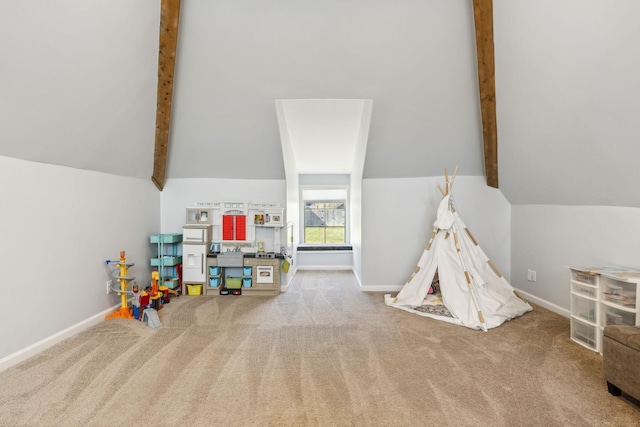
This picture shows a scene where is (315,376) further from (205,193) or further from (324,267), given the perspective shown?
(324,267)

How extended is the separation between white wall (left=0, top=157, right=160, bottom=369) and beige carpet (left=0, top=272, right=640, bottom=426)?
0.83ft

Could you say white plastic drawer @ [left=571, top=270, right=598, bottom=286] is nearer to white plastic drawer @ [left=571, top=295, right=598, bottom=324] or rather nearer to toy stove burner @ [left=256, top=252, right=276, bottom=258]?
white plastic drawer @ [left=571, top=295, right=598, bottom=324]

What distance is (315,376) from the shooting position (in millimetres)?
2477

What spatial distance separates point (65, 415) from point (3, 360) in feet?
3.24

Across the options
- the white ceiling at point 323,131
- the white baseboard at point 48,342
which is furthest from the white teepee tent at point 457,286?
the white baseboard at point 48,342

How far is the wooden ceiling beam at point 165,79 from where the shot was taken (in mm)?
3307

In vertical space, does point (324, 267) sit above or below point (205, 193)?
below

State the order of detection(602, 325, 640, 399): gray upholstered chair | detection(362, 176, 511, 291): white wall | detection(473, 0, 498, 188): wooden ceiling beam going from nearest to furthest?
detection(602, 325, 640, 399): gray upholstered chair < detection(473, 0, 498, 188): wooden ceiling beam < detection(362, 176, 511, 291): white wall

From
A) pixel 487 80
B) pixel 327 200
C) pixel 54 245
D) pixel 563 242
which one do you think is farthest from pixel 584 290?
pixel 327 200

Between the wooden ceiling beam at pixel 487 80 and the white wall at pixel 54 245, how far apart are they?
401 cm

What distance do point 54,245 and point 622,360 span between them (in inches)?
166

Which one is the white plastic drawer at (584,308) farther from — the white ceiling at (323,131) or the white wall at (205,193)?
the white wall at (205,193)

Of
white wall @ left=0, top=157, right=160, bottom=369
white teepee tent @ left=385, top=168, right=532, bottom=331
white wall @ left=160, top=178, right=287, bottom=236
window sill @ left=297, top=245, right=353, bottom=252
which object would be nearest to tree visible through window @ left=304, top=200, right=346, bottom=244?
window sill @ left=297, top=245, right=353, bottom=252

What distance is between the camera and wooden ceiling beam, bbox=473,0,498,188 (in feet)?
10.6
